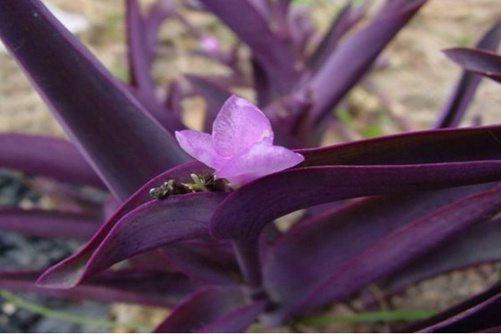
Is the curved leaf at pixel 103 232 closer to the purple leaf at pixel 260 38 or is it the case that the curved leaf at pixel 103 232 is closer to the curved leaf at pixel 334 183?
the curved leaf at pixel 334 183

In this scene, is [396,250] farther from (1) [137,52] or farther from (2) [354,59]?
(1) [137,52]

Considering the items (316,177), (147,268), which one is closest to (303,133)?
(147,268)

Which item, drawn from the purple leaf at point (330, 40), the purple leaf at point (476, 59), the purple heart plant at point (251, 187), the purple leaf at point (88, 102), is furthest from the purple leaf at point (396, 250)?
the purple leaf at point (330, 40)

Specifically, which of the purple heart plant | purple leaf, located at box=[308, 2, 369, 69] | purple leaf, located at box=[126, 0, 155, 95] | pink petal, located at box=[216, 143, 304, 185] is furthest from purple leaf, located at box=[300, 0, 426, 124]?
pink petal, located at box=[216, 143, 304, 185]

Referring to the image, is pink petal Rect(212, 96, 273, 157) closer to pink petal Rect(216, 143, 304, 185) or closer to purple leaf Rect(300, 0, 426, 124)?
pink petal Rect(216, 143, 304, 185)

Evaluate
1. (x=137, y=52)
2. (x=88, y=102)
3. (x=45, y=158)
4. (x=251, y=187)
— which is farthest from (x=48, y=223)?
(x=251, y=187)

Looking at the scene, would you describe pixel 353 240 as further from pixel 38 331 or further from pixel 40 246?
pixel 40 246

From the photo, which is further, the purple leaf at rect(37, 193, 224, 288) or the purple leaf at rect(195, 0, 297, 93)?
the purple leaf at rect(195, 0, 297, 93)
